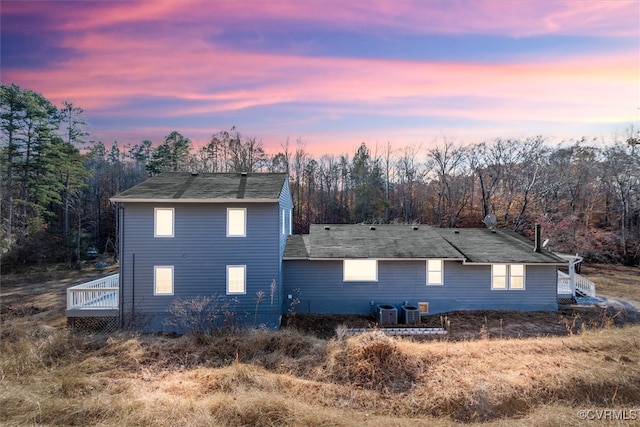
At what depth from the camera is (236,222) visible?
11.9 meters

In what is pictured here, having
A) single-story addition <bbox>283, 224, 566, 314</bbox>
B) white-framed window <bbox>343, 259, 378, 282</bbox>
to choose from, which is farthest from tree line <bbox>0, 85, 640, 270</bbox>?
white-framed window <bbox>343, 259, 378, 282</bbox>

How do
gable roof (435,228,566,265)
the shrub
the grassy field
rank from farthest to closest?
gable roof (435,228,566,265)
the shrub
the grassy field

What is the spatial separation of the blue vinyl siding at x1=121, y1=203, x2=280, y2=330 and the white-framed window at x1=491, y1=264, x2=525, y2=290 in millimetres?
9271

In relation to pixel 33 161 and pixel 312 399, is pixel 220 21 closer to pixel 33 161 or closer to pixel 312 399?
pixel 312 399

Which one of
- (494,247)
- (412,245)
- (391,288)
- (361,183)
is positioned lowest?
(391,288)

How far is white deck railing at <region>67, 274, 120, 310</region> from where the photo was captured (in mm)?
11648

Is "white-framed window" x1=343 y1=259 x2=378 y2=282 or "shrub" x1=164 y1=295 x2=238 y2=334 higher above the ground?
"white-framed window" x1=343 y1=259 x2=378 y2=282

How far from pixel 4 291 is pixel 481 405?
2417 centimetres

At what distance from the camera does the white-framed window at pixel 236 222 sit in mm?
11805

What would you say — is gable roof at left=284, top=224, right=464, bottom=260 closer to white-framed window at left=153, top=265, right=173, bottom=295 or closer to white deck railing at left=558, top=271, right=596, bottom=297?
white-framed window at left=153, top=265, right=173, bottom=295

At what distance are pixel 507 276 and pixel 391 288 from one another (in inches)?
200

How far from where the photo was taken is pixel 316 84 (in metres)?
17.1

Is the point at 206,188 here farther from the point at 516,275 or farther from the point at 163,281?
the point at 516,275

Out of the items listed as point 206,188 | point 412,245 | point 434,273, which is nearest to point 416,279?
point 434,273
